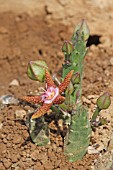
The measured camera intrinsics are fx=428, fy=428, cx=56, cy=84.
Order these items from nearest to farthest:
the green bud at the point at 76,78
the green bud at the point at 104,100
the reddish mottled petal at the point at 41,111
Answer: the reddish mottled petal at the point at 41,111 → the green bud at the point at 104,100 → the green bud at the point at 76,78

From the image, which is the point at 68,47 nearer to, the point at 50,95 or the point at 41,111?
the point at 50,95

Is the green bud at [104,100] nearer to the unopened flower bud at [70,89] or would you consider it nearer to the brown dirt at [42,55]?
the unopened flower bud at [70,89]

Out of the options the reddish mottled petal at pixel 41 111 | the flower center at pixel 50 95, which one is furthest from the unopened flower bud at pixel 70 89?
the reddish mottled petal at pixel 41 111

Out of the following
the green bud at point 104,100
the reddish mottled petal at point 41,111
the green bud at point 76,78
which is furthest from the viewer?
the green bud at point 76,78

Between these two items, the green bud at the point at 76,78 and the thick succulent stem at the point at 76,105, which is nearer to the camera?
the thick succulent stem at the point at 76,105

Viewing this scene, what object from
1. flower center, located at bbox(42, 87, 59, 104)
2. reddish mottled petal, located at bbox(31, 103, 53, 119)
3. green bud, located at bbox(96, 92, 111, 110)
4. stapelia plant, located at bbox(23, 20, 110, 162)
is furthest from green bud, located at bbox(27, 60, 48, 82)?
green bud, located at bbox(96, 92, 111, 110)

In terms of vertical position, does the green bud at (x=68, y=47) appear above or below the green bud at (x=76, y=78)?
above
